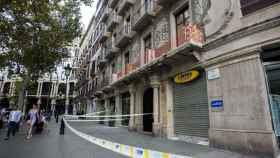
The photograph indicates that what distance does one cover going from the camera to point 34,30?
9984 millimetres

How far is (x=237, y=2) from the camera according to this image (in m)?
6.60

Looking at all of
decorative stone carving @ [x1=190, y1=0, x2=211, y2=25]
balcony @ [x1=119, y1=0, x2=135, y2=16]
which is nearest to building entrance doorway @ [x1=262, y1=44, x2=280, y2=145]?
decorative stone carving @ [x1=190, y1=0, x2=211, y2=25]

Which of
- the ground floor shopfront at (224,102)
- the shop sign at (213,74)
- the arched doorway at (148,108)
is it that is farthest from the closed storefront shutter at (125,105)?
the shop sign at (213,74)

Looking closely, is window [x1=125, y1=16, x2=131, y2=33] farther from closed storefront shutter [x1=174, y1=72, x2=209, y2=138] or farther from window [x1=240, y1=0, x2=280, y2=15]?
window [x1=240, y1=0, x2=280, y2=15]

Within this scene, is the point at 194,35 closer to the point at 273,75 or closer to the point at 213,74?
the point at 213,74

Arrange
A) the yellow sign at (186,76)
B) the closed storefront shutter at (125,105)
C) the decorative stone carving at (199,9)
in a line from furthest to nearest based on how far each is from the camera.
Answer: the closed storefront shutter at (125,105)
the yellow sign at (186,76)
the decorative stone carving at (199,9)

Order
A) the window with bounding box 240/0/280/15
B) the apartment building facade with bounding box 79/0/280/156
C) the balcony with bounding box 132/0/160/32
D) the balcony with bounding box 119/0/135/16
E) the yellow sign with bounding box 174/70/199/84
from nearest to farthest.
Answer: the apartment building facade with bounding box 79/0/280/156
the window with bounding box 240/0/280/15
the yellow sign with bounding box 174/70/199/84
the balcony with bounding box 132/0/160/32
the balcony with bounding box 119/0/135/16

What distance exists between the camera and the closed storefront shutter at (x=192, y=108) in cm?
777

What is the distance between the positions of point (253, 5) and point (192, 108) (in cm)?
A: 491

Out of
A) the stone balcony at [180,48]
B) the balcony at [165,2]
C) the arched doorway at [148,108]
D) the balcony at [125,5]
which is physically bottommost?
the arched doorway at [148,108]

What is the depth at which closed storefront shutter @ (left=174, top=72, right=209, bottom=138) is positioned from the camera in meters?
A: 7.77

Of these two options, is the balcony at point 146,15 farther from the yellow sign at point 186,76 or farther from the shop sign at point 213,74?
the shop sign at point 213,74

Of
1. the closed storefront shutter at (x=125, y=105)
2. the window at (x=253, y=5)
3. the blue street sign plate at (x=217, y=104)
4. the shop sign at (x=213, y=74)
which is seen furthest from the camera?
the closed storefront shutter at (x=125, y=105)

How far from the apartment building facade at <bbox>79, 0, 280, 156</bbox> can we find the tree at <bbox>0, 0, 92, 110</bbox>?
5672mm
